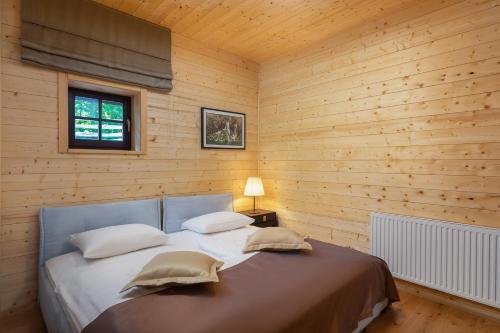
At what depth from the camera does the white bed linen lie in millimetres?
1451

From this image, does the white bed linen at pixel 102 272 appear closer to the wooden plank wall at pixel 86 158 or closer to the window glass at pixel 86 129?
the wooden plank wall at pixel 86 158

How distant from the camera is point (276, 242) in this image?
2.16 metres

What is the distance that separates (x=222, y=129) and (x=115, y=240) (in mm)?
1910

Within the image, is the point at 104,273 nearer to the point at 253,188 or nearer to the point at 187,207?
the point at 187,207

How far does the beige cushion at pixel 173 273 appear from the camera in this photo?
1.49m

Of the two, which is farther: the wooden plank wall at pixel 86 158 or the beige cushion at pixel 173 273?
the wooden plank wall at pixel 86 158

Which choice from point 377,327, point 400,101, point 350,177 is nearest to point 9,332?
point 377,327

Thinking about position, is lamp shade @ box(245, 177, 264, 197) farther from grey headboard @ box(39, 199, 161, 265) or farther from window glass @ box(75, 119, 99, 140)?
window glass @ box(75, 119, 99, 140)

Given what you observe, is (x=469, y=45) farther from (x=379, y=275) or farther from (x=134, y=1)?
(x=134, y=1)

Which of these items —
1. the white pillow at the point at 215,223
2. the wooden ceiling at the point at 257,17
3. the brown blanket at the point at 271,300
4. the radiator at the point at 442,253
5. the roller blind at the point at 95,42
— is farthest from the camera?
the white pillow at the point at 215,223

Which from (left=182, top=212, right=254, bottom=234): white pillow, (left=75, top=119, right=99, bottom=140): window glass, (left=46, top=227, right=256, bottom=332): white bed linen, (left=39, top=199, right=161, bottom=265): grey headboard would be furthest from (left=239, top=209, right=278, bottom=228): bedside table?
(left=75, top=119, right=99, bottom=140): window glass

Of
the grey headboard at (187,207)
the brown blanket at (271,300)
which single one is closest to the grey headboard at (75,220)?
the grey headboard at (187,207)

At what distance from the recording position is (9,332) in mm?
1969

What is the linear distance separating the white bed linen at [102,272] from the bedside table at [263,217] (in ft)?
2.66
